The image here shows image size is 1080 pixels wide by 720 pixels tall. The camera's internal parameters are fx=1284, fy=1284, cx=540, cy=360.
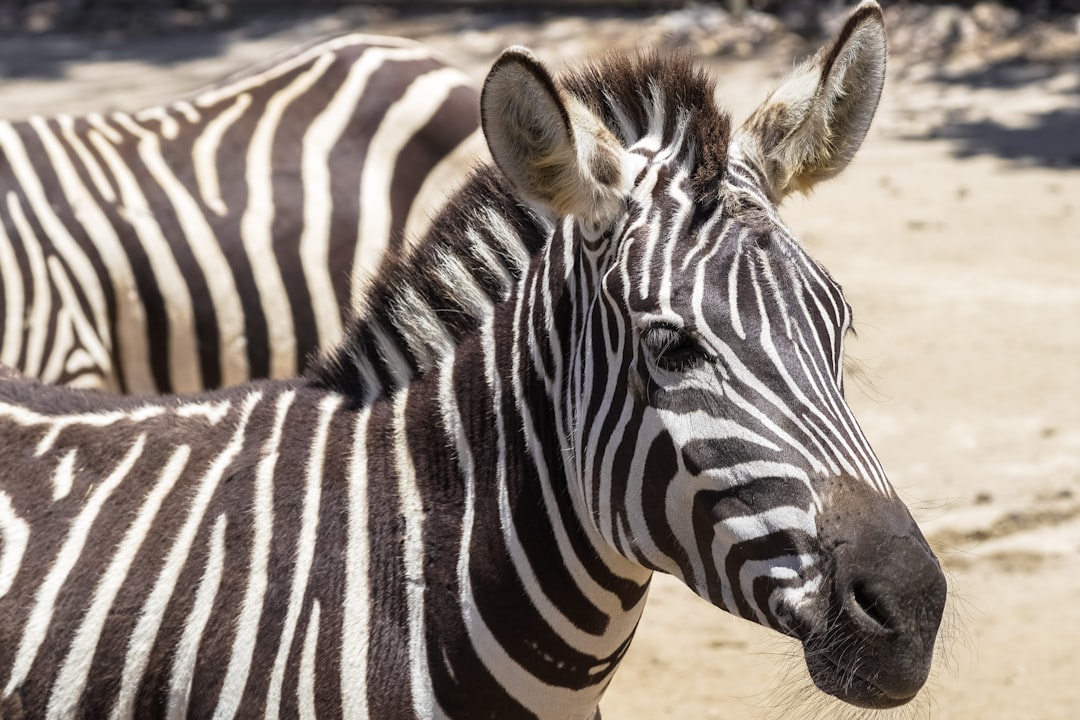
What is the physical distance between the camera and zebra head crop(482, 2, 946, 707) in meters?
2.08

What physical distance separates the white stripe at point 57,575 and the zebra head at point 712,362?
885mm

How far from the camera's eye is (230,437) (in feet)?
8.75

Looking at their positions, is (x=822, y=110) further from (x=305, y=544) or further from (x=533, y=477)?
(x=305, y=544)

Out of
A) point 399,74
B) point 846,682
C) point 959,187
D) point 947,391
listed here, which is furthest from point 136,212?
point 959,187

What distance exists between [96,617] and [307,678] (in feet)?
1.40

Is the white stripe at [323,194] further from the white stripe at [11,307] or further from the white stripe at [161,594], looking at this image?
the white stripe at [161,594]

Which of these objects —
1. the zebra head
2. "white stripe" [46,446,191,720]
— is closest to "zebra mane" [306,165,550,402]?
the zebra head

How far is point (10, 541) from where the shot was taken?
2.53 metres

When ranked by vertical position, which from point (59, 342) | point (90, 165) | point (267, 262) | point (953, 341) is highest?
point (90, 165)

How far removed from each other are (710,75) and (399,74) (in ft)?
10.3

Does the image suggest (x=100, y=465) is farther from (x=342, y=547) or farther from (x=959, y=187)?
(x=959, y=187)

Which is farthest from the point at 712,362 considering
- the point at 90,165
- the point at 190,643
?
the point at 90,165

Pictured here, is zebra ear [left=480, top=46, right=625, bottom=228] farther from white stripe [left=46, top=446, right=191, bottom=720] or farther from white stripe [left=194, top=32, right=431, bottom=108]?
white stripe [left=194, top=32, right=431, bottom=108]

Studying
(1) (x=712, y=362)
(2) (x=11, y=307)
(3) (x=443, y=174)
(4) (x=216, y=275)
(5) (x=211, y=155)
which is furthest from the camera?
(3) (x=443, y=174)
